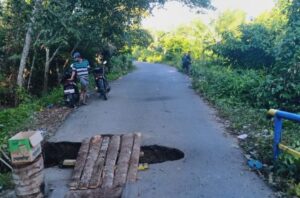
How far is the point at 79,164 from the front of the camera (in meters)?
5.92

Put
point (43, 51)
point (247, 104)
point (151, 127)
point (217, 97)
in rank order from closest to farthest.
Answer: point (151, 127) < point (247, 104) < point (217, 97) < point (43, 51)

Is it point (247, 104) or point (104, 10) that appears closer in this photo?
point (247, 104)

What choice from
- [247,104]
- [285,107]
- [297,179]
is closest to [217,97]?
[247,104]

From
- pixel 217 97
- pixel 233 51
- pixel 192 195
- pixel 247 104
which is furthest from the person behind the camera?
pixel 233 51

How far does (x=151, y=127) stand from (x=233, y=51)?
10821 millimetres

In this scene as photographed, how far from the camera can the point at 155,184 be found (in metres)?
5.20

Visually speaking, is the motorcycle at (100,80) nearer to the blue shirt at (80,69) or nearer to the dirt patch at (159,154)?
the blue shirt at (80,69)

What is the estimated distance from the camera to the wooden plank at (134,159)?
5.47 meters

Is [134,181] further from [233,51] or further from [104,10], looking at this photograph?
[233,51]

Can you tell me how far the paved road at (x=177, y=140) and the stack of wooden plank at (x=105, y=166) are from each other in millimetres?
222

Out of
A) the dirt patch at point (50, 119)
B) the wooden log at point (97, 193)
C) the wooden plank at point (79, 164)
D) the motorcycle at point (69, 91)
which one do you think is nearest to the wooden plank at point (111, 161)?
the wooden log at point (97, 193)

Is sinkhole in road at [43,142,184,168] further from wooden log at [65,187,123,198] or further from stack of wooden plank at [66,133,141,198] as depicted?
wooden log at [65,187,123,198]

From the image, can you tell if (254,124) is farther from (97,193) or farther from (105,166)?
(97,193)

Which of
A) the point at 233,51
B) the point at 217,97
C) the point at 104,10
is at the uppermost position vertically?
the point at 104,10
